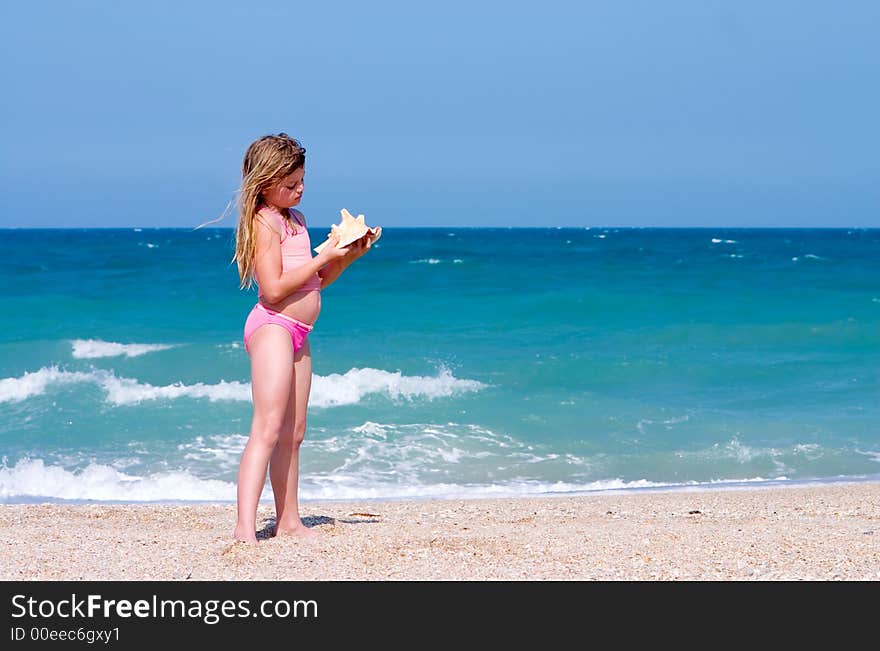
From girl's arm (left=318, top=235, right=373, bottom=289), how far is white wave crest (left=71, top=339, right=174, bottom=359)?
1140cm

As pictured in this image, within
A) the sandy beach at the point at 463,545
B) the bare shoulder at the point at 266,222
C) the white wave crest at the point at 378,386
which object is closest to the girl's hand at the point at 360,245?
the bare shoulder at the point at 266,222

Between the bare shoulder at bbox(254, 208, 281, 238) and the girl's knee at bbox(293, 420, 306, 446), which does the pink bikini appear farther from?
the girl's knee at bbox(293, 420, 306, 446)

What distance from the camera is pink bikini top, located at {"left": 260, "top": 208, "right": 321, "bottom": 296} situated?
455 centimetres

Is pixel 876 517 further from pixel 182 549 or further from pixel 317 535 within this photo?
pixel 182 549

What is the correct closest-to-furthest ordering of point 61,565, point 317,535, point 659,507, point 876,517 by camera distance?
point 61,565, point 317,535, point 876,517, point 659,507

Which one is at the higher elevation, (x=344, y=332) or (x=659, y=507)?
(x=344, y=332)

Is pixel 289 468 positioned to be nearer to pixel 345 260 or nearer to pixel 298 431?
pixel 298 431

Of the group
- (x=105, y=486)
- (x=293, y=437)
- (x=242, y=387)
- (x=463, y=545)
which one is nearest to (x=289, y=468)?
(x=293, y=437)

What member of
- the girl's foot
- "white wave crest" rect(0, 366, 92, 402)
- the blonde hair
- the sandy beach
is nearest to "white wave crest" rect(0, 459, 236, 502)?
the sandy beach
